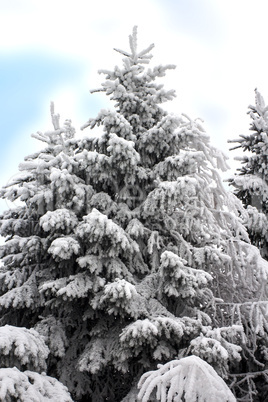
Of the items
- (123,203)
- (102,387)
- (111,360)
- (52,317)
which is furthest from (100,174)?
(102,387)

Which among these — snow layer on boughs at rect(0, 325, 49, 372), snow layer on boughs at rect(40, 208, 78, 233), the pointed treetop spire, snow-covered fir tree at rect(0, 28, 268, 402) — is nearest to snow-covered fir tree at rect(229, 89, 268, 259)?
snow-covered fir tree at rect(0, 28, 268, 402)

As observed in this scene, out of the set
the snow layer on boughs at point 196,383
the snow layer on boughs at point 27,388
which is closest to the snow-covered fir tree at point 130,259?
the snow layer on boughs at point 27,388

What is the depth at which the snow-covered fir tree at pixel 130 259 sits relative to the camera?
6.29 m

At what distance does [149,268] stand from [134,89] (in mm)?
4093

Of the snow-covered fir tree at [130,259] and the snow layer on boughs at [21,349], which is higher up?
the snow-covered fir tree at [130,259]

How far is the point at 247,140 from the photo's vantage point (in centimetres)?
1104

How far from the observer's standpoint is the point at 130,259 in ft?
23.8

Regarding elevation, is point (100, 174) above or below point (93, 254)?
above

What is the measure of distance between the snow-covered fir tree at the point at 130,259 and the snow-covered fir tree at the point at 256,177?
64.3 inches

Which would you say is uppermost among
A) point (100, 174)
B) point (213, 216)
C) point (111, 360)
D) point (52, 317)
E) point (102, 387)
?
point (100, 174)

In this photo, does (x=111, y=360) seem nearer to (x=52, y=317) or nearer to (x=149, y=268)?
(x=52, y=317)

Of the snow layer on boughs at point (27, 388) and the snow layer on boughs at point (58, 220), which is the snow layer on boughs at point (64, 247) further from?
the snow layer on boughs at point (27, 388)

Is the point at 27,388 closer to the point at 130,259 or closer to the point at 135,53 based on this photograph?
the point at 130,259

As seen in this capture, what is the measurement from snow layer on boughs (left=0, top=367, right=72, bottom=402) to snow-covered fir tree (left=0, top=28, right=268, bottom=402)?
42 cm
